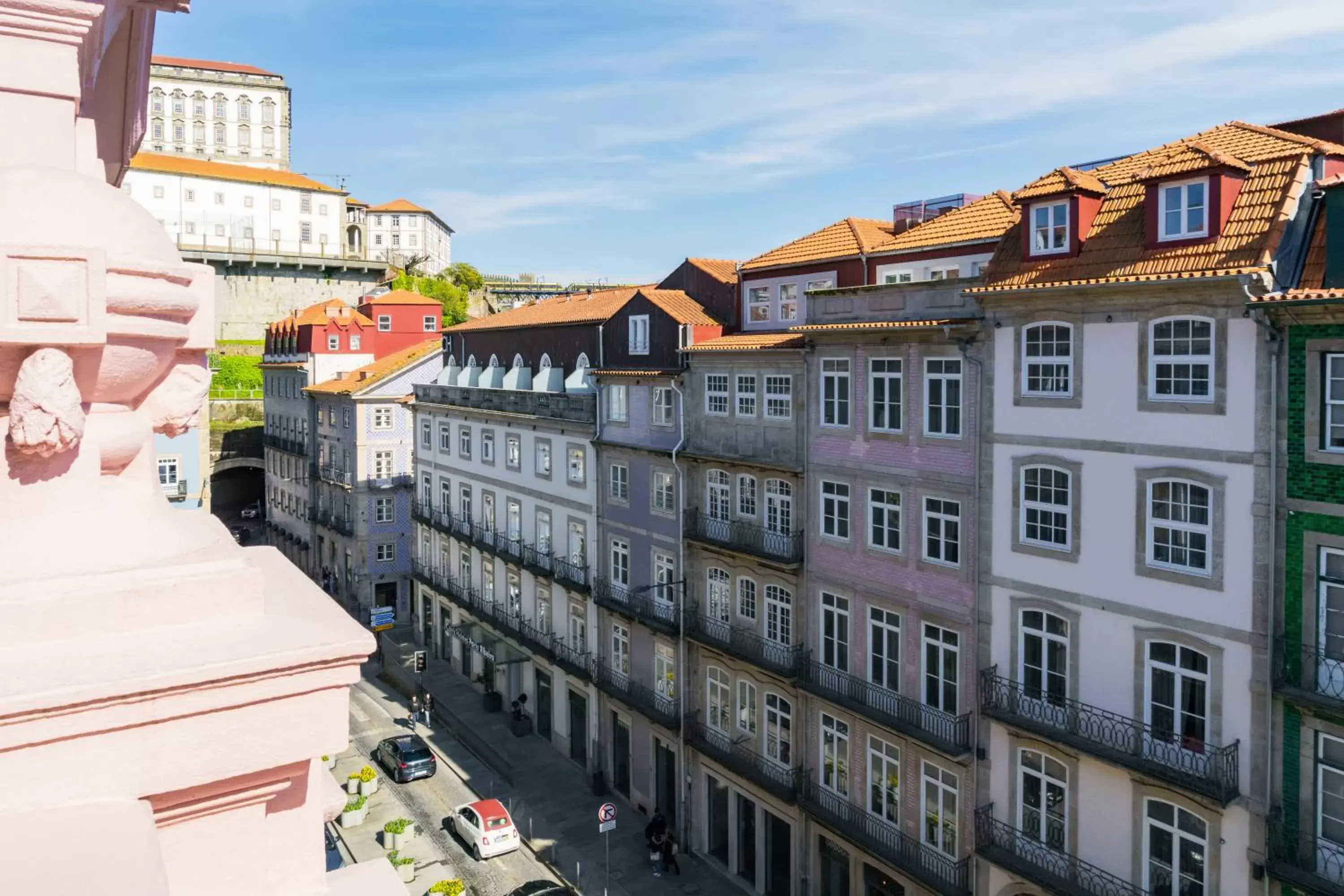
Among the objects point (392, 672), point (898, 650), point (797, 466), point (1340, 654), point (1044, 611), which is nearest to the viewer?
point (1340, 654)

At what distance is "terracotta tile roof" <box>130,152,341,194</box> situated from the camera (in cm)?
9275

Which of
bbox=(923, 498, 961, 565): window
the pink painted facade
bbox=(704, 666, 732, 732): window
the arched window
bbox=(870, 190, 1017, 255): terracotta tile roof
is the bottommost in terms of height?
bbox=(704, 666, 732, 732): window

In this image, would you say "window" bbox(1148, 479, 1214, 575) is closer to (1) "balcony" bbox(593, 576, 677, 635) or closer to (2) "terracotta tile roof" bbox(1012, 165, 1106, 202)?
(2) "terracotta tile roof" bbox(1012, 165, 1106, 202)

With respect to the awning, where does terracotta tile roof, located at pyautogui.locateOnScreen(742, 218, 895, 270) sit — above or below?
above

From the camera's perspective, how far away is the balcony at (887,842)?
22547mm

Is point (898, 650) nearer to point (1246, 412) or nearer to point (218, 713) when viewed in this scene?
point (1246, 412)

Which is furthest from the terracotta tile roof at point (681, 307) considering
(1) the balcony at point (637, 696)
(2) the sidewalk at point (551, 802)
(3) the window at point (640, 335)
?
(2) the sidewalk at point (551, 802)

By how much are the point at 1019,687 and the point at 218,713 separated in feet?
67.6

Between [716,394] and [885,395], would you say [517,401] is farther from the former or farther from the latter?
[885,395]

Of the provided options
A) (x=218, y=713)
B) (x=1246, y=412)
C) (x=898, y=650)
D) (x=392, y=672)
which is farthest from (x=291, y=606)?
(x=392, y=672)

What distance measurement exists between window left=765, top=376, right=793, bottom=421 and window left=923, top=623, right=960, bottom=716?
23.6 ft

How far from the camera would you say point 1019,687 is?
21156 mm

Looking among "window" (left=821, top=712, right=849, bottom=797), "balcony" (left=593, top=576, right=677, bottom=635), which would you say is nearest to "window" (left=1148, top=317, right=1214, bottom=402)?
"window" (left=821, top=712, right=849, bottom=797)

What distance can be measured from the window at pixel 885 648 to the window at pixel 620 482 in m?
12.1
